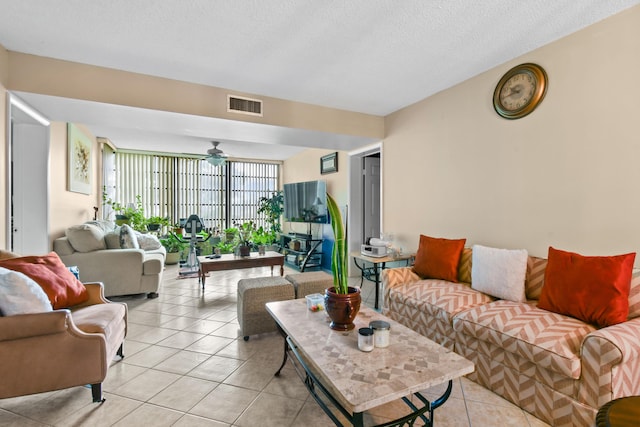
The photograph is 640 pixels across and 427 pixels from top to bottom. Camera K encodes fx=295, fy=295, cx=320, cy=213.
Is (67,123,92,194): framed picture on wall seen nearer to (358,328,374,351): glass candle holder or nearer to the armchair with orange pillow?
the armchair with orange pillow

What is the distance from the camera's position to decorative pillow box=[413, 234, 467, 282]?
275 centimetres

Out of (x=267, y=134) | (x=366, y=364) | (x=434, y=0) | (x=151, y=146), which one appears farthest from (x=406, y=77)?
(x=151, y=146)

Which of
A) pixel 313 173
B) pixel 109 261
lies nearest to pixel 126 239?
pixel 109 261

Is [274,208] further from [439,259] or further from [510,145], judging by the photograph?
[510,145]

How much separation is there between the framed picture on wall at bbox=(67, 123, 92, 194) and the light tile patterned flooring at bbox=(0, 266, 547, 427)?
8.97ft

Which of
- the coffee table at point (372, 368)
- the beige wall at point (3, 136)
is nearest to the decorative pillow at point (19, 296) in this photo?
the beige wall at point (3, 136)

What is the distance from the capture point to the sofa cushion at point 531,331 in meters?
1.51

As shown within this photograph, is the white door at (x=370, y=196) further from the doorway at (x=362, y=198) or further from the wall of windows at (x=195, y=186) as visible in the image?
the wall of windows at (x=195, y=186)

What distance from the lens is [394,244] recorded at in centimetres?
398

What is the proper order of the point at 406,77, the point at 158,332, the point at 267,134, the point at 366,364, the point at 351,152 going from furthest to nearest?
the point at 351,152
the point at 267,134
the point at 406,77
the point at 158,332
the point at 366,364

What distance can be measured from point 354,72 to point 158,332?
10.1 feet

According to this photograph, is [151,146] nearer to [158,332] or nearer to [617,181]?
[158,332]

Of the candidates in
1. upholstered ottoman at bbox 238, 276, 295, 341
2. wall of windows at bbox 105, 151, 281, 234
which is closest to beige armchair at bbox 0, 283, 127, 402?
upholstered ottoman at bbox 238, 276, 295, 341

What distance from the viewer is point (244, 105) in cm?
325
